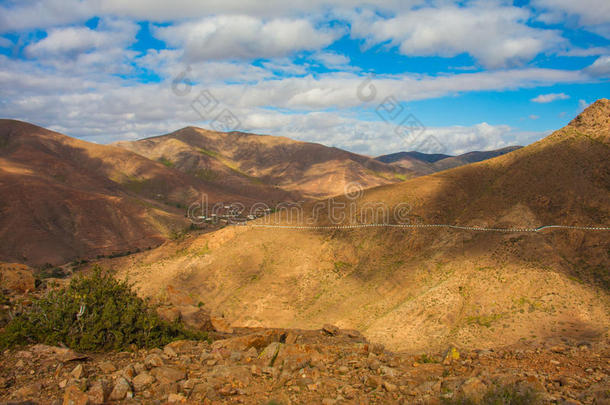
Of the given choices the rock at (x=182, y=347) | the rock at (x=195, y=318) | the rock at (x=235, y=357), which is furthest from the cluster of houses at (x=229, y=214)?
the rock at (x=235, y=357)

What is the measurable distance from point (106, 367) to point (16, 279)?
10.3 meters

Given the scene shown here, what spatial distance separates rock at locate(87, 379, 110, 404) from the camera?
7.00 metres

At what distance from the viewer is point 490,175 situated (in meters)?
35.6

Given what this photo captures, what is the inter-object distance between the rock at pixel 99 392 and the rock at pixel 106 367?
0.98m

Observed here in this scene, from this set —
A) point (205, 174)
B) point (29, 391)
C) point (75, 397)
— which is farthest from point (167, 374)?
point (205, 174)

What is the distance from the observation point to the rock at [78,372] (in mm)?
7848

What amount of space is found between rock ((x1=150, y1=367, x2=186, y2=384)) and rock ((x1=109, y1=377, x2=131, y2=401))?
67cm

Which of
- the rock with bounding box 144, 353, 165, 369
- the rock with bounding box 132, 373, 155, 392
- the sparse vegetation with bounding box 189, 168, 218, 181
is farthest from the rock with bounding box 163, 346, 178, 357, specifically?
A: the sparse vegetation with bounding box 189, 168, 218, 181

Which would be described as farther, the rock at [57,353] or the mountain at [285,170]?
the mountain at [285,170]

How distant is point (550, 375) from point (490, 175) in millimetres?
30185

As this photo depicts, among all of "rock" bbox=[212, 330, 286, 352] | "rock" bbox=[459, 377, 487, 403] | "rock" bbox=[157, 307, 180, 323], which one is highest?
"rock" bbox=[459, 377, 487, 403]

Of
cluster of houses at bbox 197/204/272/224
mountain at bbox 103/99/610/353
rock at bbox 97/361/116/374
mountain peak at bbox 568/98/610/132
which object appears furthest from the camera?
cluster of houses at bbox 197/204/272/224

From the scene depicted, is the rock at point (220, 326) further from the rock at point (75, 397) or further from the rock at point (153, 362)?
the rock at point (75, 397)

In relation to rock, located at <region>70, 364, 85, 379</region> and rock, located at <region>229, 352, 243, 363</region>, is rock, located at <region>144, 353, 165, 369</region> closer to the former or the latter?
rock, located at <region>70, 364, 85, 379</region>
